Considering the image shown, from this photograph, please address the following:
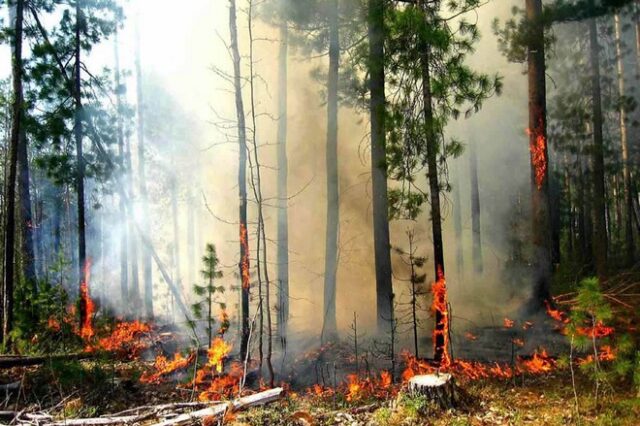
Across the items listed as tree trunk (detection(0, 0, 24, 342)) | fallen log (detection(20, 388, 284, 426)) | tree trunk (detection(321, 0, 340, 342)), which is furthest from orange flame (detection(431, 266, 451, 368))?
tree trunk (detection(0, 0, 24, 342))

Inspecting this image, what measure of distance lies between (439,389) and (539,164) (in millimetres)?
7128

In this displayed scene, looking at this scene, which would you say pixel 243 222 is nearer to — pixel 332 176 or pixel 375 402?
pixel 375 402

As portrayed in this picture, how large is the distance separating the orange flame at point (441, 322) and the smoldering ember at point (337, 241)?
7cm

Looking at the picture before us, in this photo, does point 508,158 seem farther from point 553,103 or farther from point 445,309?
point 445,309

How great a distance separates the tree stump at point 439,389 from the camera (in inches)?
226

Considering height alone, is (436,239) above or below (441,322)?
above

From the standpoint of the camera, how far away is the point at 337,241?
1595cm

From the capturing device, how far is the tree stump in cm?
573

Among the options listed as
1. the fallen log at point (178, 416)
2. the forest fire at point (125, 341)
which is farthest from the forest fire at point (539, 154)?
the forest fire at point (125, 341)

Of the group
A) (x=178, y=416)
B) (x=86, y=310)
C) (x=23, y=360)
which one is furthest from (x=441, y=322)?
(x=86, y=310)

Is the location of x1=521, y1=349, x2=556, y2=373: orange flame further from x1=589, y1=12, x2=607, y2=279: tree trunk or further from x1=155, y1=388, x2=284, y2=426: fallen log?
x1=589, y1=12, x2=607, y2=279: tree trunk

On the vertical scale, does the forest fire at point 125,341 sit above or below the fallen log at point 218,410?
below

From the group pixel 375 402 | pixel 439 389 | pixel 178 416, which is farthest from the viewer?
pixel 375 402

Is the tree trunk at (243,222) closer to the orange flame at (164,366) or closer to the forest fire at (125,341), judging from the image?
the orange flame at (164,366)
